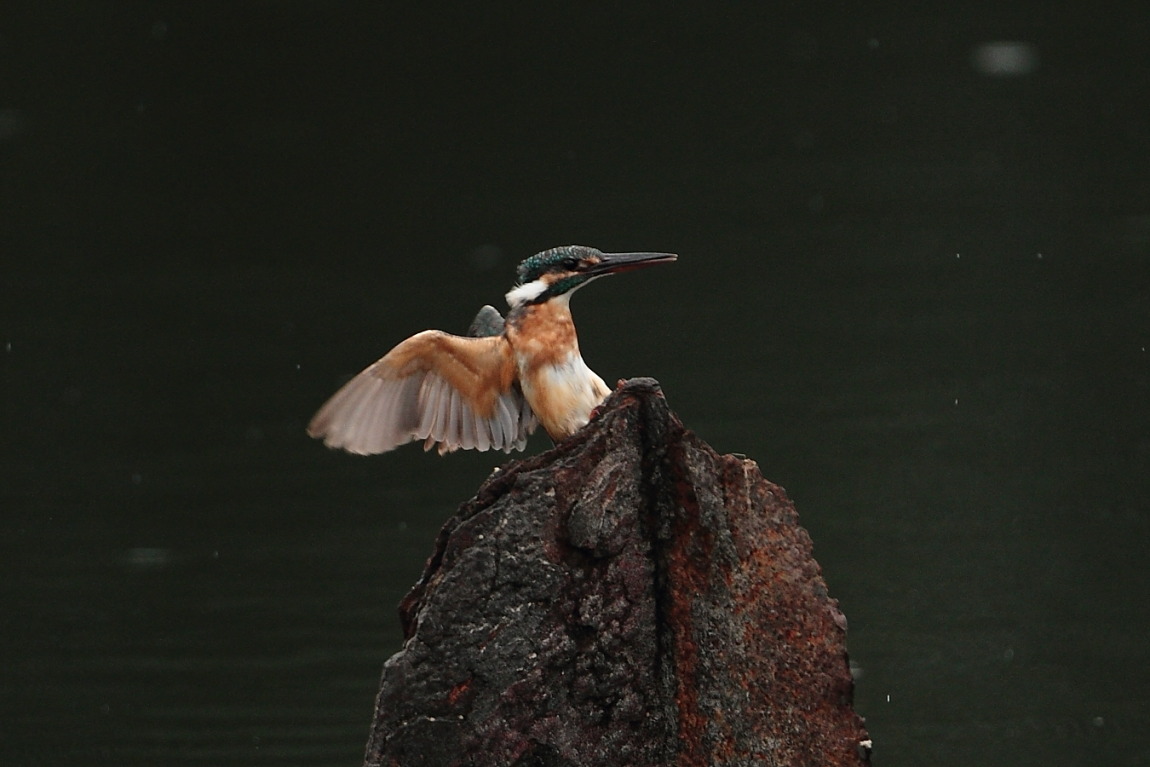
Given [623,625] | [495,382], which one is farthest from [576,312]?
[623,625]

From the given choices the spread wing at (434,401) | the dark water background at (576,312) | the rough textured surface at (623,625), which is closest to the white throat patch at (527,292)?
the spread wing at (434,401)

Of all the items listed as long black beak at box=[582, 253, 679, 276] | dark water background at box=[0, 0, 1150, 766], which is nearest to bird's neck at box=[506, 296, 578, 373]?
long black beak at box=[582, 253, 679, 276]

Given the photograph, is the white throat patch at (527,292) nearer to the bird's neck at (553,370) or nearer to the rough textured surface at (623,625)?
the bird's neck at (553,370)

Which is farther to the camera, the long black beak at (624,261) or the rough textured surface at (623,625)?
the long black beak at (624,261)

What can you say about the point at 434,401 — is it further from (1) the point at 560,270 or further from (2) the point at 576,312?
(2) the point at 576,312

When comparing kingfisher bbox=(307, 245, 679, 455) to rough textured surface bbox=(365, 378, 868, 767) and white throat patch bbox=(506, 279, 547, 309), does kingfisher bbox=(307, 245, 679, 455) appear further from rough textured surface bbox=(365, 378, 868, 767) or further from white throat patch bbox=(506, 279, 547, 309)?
rough textured surface bbox=(365, 378, 868, 767)

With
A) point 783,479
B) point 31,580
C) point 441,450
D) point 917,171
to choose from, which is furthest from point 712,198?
point 441,450
